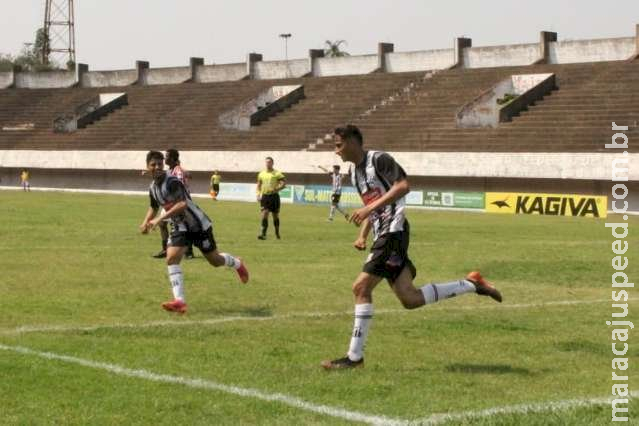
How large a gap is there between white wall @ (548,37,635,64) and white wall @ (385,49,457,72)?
6558 mm

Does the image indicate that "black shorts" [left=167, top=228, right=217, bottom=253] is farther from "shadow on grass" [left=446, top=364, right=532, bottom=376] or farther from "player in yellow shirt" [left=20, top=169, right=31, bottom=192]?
"player in yellow shirt" [left=20, top=169, right=31, bottom=192]

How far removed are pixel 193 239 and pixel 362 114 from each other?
53760 mm

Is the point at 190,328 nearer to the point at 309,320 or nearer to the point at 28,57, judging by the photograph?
the point at 309,320

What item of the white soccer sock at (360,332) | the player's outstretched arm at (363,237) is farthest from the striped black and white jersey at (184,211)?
the white soccer sock at (360,332)

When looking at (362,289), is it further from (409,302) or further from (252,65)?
(252,65)

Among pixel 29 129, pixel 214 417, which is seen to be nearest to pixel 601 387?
pixel 214 417

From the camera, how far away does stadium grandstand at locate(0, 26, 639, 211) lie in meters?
57.2

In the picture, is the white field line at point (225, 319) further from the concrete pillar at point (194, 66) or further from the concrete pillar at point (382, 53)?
the concrete pillar at point (194, 66)

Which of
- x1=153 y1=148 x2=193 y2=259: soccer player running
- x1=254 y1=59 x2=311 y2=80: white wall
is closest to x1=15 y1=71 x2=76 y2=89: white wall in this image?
x1=254 y1=59 x2=311 y2=80: white wall

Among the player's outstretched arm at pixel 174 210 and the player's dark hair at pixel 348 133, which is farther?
the player's outstretched arm at pixel 174 210

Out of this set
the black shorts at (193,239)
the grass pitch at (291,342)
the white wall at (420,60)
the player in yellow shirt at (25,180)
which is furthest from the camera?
the player in yellow shirt at (25,180)

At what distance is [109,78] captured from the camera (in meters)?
90.0

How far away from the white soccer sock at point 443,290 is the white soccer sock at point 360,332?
28.3 inches

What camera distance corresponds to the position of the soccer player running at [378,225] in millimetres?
10273
